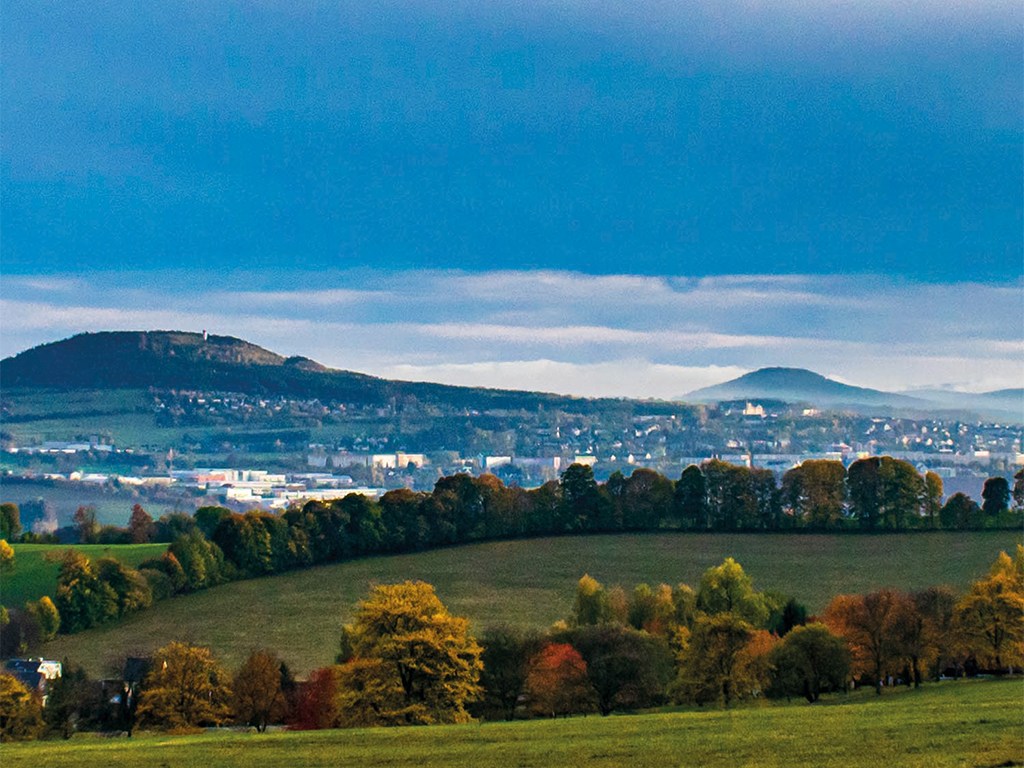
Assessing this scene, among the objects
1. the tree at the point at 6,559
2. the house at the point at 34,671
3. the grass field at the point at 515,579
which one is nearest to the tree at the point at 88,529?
the tree at the point at 6,559

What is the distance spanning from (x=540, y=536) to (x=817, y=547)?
2130cm

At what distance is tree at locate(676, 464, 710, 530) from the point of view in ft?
327

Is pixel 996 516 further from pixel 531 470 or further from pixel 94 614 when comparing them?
pixel 531 470

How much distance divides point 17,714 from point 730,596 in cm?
3539

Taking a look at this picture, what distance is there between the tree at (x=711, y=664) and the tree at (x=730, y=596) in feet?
40.5

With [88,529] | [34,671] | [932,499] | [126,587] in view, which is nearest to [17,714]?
[34,671]

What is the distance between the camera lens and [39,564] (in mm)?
86188

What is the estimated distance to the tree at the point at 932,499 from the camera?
97.2 metres

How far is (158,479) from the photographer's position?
198 metres

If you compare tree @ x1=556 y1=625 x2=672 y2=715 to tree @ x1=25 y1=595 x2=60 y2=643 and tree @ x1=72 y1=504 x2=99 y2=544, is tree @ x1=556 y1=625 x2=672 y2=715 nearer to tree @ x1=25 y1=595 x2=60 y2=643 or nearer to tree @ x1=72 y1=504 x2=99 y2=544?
tree @ x1=25 y1=595 x2=60 y2=643

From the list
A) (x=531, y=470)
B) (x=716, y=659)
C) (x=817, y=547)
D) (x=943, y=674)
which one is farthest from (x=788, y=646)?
(x=531, y=470)

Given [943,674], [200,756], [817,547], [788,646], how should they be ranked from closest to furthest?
1. [200,756]
2. [788,646]
3. [943,674]
4. [817,547]

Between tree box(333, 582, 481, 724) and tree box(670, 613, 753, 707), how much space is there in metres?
9.74

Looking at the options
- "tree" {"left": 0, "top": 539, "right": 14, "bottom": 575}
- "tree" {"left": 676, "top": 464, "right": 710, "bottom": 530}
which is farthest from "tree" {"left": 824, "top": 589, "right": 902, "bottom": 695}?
"tree" {"left": 0, "top": 539, "right": 14, "bottom": 575}
